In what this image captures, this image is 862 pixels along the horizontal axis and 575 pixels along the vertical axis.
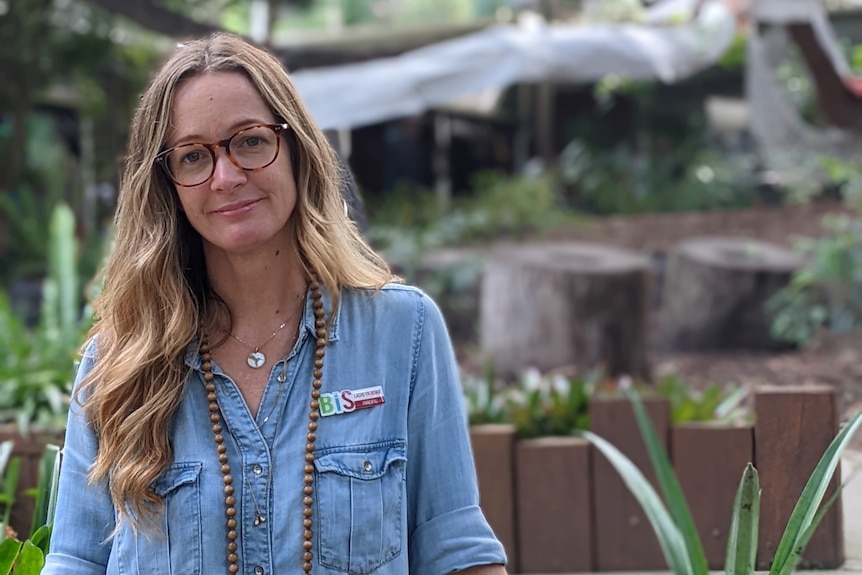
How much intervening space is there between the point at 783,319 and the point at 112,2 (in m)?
4.73

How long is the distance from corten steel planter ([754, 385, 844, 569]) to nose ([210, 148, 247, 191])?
156cm

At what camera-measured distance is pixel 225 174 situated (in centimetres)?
182

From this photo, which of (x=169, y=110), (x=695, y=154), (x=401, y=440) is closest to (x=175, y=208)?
(x=169, y=110)

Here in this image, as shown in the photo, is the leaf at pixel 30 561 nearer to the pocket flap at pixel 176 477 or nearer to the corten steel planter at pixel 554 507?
the pocket flap at pixel 176 477

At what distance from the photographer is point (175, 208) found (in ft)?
6.41

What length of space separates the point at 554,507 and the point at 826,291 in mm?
4221

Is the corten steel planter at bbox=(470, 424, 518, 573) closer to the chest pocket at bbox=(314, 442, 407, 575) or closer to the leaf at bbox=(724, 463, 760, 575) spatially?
the leaf at bbox=(724, 463, 760, 575)

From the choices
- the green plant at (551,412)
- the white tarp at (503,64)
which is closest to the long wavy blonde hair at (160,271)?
the green plant at (551,412)

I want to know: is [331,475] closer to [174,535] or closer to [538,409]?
[174,535]

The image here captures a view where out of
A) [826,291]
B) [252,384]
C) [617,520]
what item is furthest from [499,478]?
[826,291]

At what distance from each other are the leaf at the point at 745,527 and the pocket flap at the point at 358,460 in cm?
56

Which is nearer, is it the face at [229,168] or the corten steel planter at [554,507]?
the face at [229,168]

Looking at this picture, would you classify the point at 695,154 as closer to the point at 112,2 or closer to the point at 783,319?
the point at 783,319

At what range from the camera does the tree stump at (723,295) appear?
315 inches
